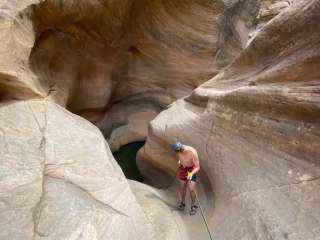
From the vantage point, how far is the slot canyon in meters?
2.61

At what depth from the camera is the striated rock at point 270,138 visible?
2559mm

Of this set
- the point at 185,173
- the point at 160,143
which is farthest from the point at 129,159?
the point at 185,173

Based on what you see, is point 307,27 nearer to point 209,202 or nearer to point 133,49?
point 209,202

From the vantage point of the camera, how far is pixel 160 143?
205 inches

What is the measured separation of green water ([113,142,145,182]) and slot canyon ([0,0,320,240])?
0.26 feet

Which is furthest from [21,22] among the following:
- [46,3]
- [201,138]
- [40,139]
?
[201,138]

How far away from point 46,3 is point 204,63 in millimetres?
4347

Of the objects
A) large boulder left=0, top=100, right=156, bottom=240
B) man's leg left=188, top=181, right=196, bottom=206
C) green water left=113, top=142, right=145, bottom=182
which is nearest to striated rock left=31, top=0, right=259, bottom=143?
green water left=113, top=142, right=145, bottom=182

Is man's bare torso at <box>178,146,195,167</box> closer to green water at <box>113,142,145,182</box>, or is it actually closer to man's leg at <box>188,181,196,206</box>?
man's leg at <box>188,181,196,206</box>

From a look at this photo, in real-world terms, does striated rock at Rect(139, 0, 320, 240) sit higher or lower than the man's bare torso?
higher

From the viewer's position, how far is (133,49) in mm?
7523

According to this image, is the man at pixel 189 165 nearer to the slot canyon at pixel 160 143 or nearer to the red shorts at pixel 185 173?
the red shorts at pixel 185 173

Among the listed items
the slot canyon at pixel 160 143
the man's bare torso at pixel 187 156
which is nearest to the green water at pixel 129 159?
the slot canyon at pixel 160 143

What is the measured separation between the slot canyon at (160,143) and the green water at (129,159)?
0.26ft
